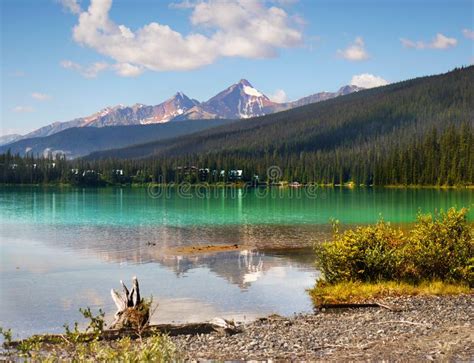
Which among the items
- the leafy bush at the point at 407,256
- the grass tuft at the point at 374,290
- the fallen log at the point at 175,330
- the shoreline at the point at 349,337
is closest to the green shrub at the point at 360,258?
the leafy bush at the point at 407,256

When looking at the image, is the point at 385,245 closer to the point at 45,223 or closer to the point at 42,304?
the point at 42,304

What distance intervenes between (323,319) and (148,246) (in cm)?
3045

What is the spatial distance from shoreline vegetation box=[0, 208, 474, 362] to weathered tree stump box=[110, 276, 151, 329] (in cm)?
12

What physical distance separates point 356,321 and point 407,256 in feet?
28.1

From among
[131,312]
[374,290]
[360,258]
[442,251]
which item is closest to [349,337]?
[131,312]

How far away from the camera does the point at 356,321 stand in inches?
895

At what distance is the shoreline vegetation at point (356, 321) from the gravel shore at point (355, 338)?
3 centimetres

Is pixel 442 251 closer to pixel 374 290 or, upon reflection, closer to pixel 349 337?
pixel 374 290

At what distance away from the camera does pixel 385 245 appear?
2980cm

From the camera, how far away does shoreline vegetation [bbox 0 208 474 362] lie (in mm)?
17094

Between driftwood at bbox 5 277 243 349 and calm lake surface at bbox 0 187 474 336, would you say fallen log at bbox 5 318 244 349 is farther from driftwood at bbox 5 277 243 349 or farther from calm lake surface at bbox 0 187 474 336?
calm lake surface at bbox 0 187 474 336

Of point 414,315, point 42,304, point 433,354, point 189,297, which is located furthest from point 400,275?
point 42,304

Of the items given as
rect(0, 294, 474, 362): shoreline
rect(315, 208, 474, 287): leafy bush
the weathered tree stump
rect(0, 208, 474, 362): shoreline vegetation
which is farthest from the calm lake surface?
rect(0, 294, 474, 362): shoreline

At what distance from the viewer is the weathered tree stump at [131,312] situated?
2296cm
